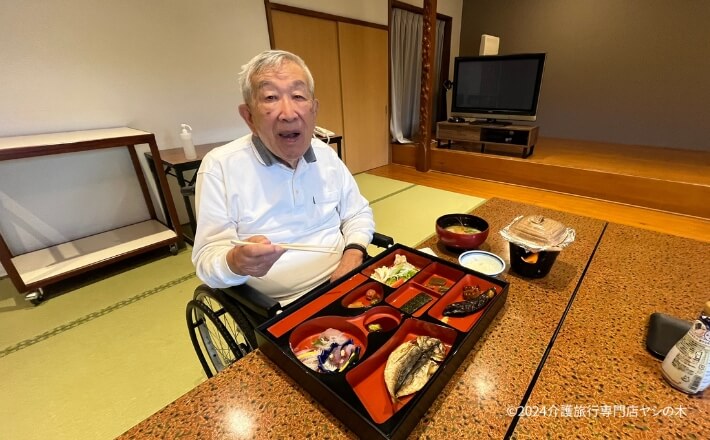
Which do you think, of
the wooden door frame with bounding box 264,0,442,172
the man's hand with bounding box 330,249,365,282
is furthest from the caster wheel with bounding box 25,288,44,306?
the wooden door frame with bounding box 264,0,442,172

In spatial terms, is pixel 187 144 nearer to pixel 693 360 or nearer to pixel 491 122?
pixel 693 360

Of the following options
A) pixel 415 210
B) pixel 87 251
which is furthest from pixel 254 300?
pixel 415 210

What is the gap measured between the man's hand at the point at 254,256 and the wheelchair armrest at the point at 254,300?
8 cm

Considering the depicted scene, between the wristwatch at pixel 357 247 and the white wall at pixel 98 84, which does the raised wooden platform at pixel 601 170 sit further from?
the wristwatch at pixel 357 247

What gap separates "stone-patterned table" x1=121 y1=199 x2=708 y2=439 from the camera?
50 centimetres

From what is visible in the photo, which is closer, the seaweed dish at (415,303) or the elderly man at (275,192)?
the seaweed dish at (415,303)

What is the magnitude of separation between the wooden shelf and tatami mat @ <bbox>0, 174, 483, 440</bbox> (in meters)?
0.15

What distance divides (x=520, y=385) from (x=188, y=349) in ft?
4.97

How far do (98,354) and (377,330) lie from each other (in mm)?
1576

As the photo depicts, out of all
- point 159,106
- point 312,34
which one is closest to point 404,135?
point 312,34

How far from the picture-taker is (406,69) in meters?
4.75

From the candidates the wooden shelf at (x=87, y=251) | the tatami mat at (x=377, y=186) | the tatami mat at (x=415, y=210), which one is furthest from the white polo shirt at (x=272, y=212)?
the tatami mat at (x=377, y=186)

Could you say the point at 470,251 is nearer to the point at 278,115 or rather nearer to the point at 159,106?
the point at 278,115

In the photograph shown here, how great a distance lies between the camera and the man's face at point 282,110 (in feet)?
3.14
